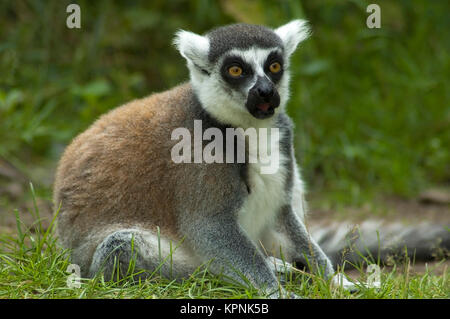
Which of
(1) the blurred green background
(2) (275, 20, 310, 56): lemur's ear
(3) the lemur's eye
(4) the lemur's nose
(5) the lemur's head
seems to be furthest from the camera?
(1) the blurred green background

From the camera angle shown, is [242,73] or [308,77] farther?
[308,77]

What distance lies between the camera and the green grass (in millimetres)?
4324

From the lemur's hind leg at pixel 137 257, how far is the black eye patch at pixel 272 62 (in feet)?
4.91

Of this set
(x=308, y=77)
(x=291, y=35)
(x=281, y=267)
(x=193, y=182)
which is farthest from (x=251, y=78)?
(x=308, y=77)

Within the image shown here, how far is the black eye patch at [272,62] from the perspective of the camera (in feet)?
15.7

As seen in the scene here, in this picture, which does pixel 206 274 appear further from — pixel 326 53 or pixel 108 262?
pixel 326 53

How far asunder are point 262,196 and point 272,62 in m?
1.04

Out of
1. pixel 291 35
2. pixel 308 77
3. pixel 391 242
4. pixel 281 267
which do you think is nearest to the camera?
pixel 281 267

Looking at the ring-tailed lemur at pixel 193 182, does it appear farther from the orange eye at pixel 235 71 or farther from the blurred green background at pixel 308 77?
the blurred green background at pixel 308 77

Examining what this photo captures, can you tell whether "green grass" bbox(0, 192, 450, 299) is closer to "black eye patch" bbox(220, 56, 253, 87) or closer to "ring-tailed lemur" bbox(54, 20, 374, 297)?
"ring-tailed lemur" bbox(54, 20, 374, 297)

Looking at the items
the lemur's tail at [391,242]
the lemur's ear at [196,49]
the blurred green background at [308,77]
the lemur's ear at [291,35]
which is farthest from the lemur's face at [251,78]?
the blurred green background at [308,77]

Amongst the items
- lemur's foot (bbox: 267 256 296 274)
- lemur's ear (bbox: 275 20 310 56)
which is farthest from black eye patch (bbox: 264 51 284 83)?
lemur's foot (bbox: 267 256 296 274)

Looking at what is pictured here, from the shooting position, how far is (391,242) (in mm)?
5500

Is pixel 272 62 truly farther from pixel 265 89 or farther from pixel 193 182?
pixel 193 182
